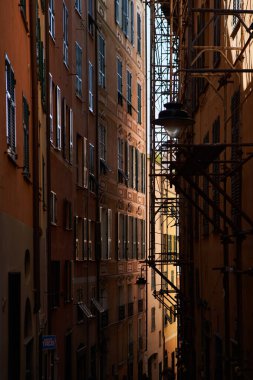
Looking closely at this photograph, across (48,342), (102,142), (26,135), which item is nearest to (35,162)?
(26,135)

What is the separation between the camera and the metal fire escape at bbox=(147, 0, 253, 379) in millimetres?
14391

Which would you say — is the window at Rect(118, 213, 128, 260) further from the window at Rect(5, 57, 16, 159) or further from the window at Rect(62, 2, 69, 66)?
the window at Rect(5, 57, 16, 159)

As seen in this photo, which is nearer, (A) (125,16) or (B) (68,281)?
(B) (68,281)

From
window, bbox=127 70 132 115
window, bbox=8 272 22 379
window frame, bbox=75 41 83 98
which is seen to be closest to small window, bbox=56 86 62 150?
window frame, bbox=75 41 83 98

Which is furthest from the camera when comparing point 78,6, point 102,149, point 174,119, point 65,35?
point 102,149

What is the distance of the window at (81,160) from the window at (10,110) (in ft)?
41.4

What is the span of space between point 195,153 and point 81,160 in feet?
48.1

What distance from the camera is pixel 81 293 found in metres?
27.8

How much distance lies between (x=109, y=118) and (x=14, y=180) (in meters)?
19.3

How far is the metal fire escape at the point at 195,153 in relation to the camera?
14.4 meters

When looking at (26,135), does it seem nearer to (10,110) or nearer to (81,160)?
(10,110)

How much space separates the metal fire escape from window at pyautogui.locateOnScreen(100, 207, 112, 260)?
166 cm

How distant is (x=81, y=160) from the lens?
93.7 feet

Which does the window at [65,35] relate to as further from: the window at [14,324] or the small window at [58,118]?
the window at [14,324]
